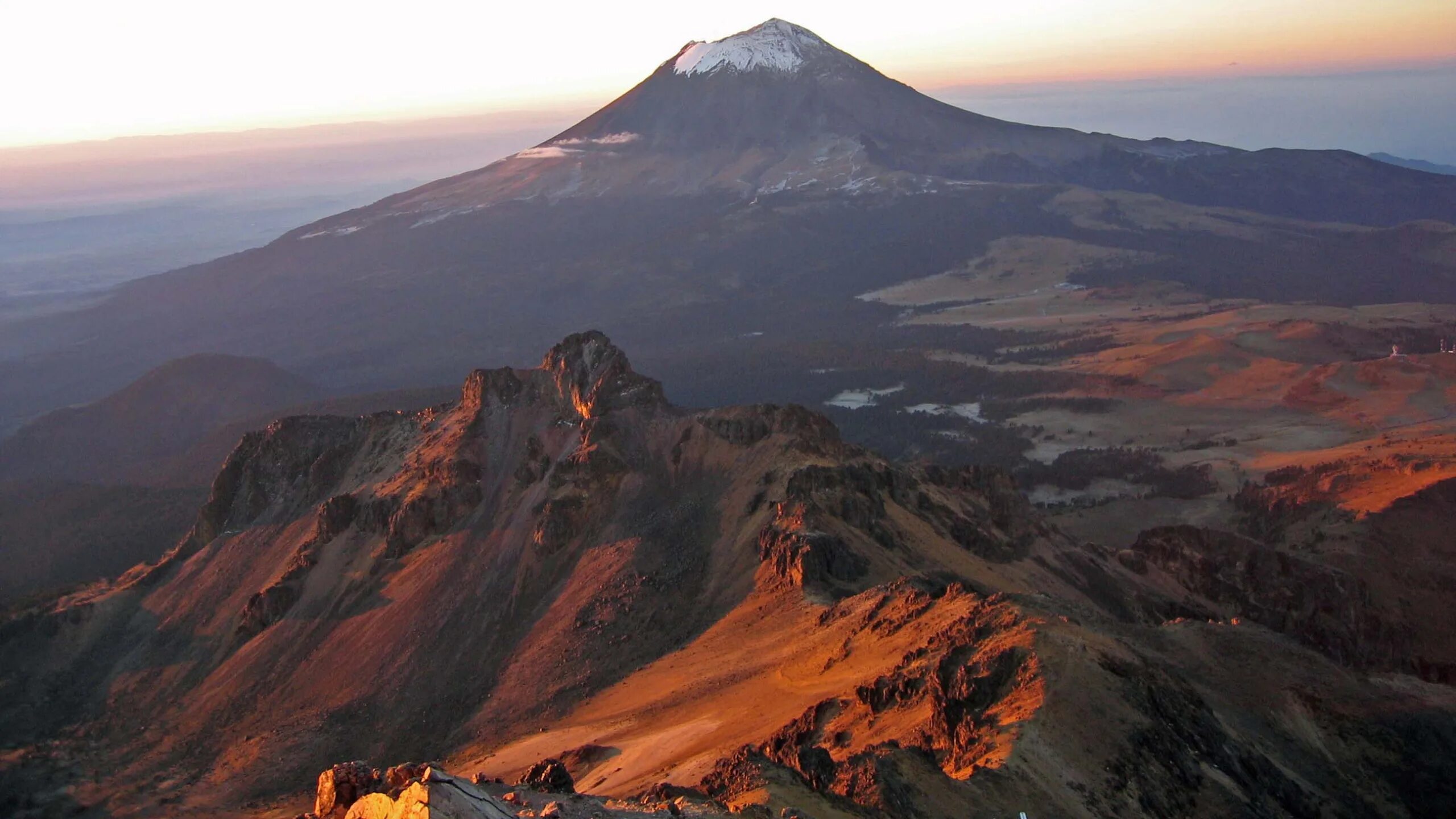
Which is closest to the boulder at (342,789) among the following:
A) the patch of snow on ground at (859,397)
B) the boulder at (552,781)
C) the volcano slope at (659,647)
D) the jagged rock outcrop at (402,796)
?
the jagged rock outcrop at (402,796)

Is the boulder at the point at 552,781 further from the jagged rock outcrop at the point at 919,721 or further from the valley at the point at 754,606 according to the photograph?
the jagged rock outcrop at the point at 919,721

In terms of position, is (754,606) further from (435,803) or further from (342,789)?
(435,803)

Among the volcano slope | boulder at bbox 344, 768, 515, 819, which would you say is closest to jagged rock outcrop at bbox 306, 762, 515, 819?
boulder at bbox 344, 768, 515, 819

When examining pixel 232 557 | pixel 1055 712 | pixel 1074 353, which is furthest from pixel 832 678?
pixel 1074 353

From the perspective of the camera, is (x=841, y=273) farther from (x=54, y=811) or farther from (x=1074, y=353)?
(x=54, y=811)

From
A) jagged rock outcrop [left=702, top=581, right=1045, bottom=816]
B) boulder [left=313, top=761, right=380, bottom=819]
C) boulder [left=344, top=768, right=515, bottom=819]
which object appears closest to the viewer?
boulder [left=344, top=768, right=515, bottom=819]

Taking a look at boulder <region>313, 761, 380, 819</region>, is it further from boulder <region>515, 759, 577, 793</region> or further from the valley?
boulder <region>515, 759, 577, 793</region>

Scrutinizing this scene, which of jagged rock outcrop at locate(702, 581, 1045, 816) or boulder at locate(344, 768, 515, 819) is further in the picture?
jagged rock outcrop at locate(702, 581, 1045, 816)
